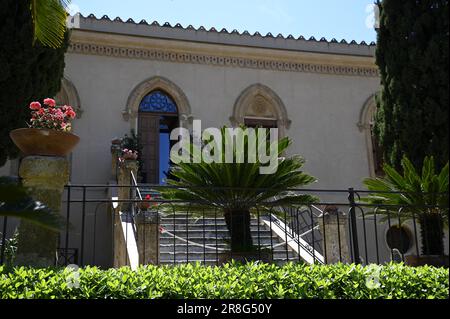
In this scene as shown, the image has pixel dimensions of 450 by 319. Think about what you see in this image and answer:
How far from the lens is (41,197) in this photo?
621 cm

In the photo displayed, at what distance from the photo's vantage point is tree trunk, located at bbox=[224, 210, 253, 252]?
24.8 feet

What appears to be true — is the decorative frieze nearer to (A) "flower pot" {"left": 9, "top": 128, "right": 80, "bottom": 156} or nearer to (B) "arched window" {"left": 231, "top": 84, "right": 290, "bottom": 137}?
(B) "arched window" {"left": 231, "top": 84, "right": 290, "bottom": 137}

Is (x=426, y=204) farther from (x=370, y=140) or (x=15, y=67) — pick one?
(x=370, y=140)

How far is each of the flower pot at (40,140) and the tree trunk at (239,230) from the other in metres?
2.55

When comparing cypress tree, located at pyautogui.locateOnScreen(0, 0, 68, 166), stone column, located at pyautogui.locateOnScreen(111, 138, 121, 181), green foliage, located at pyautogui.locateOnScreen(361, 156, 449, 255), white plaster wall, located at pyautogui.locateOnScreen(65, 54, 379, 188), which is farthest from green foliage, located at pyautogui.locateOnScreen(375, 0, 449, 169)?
cypress tree, located at pyautogui.locateOnScreen(0, 0, 68, 166)

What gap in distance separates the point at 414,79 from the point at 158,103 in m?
7.50

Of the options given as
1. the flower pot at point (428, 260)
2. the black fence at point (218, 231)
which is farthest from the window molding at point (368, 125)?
the flower pot at point (428, 260)

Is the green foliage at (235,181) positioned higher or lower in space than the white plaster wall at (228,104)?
lower

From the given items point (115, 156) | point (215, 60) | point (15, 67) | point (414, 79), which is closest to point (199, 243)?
point (115, 156)

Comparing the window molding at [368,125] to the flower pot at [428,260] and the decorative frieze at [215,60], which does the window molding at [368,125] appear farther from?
the flower pot at [428,260]

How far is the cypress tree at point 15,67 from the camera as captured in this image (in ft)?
36.5

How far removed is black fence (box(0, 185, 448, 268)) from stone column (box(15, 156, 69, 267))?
0.19 meters

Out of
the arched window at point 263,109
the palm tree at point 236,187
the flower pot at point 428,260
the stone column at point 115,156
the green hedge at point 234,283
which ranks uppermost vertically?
the arched window at point 263,109

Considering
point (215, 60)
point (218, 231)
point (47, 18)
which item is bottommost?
point (218, 231)
